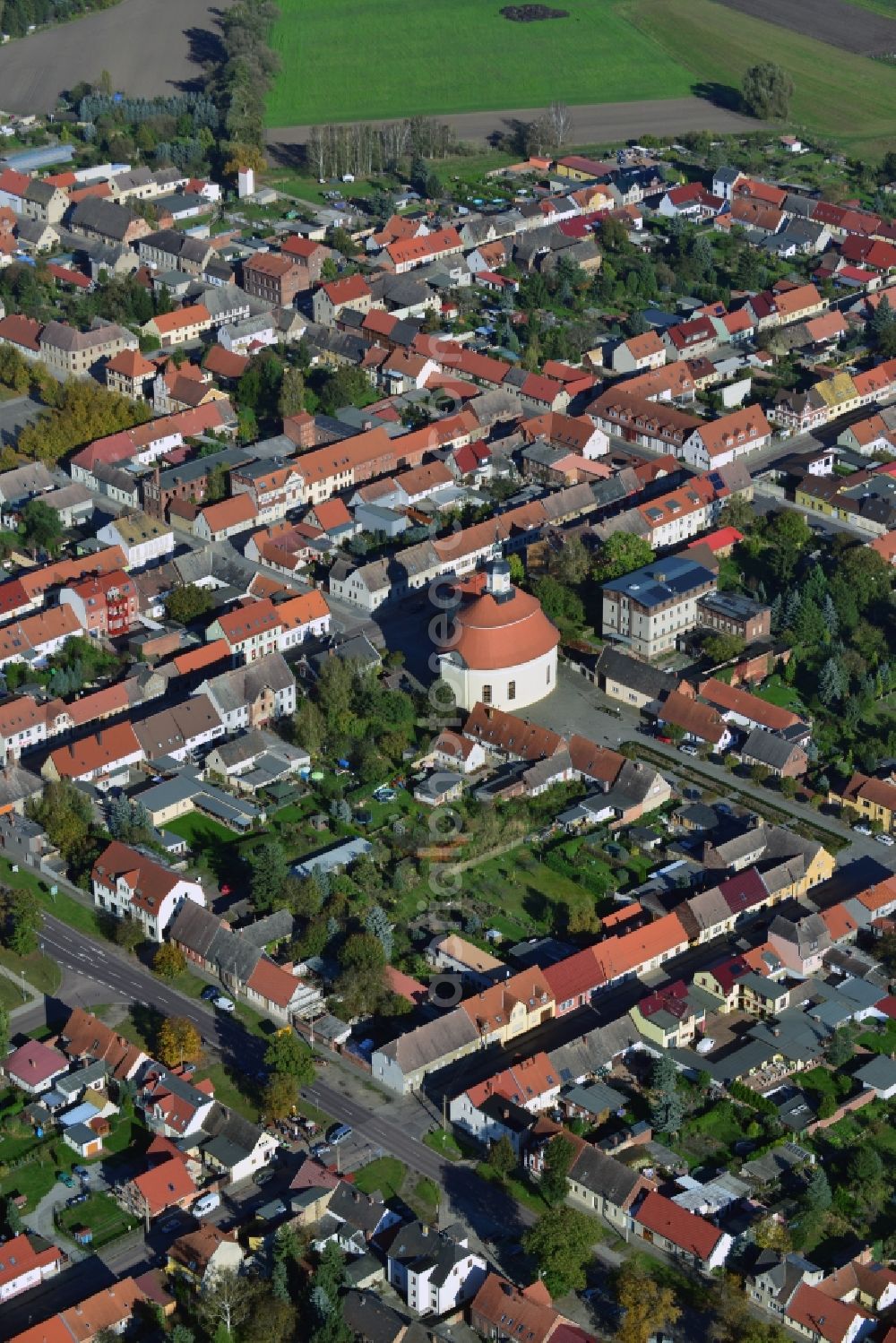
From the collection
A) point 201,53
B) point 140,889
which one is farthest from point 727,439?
point 201,53

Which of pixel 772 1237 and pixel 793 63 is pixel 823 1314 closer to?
pixel 772 1237

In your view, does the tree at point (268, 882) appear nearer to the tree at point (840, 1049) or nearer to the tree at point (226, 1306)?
the tree at point (226, 1306)

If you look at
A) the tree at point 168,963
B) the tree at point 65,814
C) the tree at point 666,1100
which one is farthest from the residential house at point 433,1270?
the tree at point 65,814

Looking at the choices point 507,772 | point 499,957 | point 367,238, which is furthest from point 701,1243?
point 367,238

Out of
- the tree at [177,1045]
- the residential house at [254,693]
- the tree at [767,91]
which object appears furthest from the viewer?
the tree at [767,91]

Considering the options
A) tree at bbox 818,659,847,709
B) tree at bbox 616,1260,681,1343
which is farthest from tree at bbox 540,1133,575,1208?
tree at bbox 818,659,847,709

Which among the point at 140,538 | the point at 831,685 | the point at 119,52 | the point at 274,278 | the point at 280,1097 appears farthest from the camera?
the point at 119,52

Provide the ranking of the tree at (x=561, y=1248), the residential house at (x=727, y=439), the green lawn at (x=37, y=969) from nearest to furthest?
the tree at (x=561, y=1248) < the green lawn at (x=37, y=969) < the residential house at (x=727, y=439)
